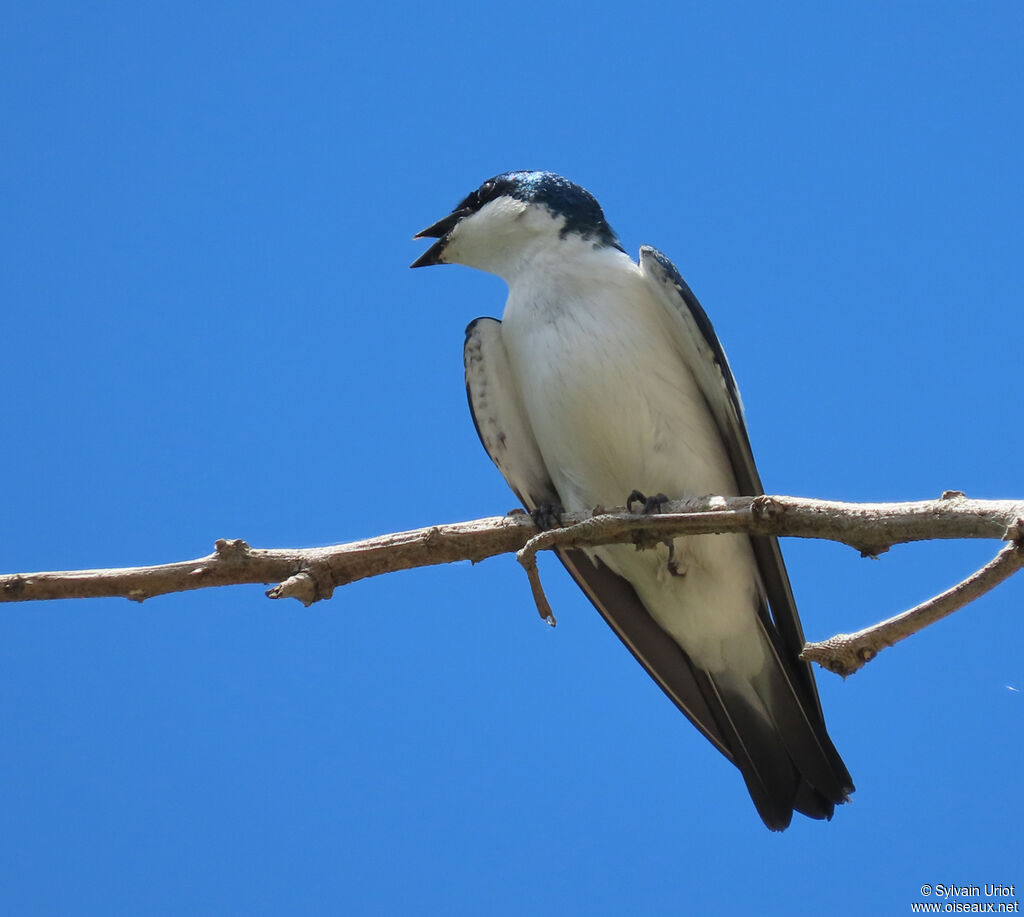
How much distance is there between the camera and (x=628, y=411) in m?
5.60

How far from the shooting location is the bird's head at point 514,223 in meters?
6.35

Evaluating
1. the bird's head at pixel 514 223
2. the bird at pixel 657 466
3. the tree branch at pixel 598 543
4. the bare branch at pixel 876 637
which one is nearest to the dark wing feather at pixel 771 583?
the bird at pixel 657 466

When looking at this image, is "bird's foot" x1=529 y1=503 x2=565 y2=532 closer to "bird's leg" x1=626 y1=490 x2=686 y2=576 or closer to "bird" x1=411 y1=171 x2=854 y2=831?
"bird" x1=411 y1=171 x2=854 y2=831

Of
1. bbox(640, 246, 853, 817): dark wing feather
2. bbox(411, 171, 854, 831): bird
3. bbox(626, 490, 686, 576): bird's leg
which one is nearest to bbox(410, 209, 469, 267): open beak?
bbox(411, 171, 854, 831): bird

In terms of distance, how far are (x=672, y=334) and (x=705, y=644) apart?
5.15 ft

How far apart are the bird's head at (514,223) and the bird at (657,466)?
7 centimetres

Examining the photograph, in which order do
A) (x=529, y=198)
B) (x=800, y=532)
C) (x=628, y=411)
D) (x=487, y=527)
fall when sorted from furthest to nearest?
(x=529, y=198) → (x=628, y=411) → (x=487, y=527) → (x=800, y=532)

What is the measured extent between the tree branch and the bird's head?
1.95 meters

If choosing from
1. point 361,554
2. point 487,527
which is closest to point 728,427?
point 487,527

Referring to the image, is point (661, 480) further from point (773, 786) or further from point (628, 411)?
point (773, 786)

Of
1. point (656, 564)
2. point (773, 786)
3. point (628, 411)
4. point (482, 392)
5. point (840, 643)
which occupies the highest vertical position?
point (482, 392)

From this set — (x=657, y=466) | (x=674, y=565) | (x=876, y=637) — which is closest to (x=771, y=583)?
(x=674, y=565)

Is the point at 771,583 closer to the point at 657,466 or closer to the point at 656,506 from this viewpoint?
the point at 657,466

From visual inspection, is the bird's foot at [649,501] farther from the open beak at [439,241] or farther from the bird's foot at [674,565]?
the open beak at [439,241]
